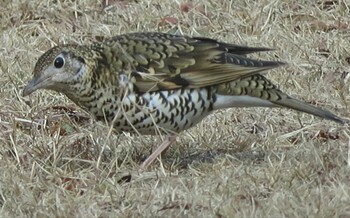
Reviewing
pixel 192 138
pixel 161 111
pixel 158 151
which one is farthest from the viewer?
pixel 192 138

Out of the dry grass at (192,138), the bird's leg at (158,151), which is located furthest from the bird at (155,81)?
the dry grass at (192,138)

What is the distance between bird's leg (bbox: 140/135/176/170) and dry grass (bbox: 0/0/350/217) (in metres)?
0.06

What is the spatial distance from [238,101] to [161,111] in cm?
56

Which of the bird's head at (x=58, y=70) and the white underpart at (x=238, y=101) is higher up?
the bird's head at (x=58, y=70)

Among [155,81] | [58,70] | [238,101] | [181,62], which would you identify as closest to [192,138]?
[238,101]

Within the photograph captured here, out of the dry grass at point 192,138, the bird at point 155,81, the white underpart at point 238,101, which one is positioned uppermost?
the bird at point 155,81

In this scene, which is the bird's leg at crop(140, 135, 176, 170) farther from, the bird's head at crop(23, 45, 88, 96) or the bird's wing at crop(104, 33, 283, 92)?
the bird's head at crop(23, 45, 88, 96)

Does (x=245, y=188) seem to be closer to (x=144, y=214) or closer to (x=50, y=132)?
(x=144, y=214)

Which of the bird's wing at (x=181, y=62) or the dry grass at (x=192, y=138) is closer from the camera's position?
the dry grass at (x=192, y=138)

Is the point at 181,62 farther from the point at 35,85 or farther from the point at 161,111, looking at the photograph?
the point at 35,85

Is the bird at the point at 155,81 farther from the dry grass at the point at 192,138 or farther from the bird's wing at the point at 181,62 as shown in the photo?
the dry grass at the point at 192,138

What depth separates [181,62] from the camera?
6.91 m

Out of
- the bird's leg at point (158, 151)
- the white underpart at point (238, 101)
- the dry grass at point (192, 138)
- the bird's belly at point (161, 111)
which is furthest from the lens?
the white underpart at point (238, 101)

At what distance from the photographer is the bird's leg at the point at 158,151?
6781mm
